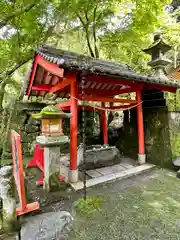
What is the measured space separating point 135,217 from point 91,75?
3319mm

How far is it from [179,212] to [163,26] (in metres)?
9.37

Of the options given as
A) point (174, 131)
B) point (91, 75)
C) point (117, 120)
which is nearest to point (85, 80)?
point (91, 75)

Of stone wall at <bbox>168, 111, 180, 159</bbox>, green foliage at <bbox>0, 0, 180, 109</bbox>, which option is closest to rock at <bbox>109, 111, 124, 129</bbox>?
stone wall at <bbox>168, 111, 180, 159</bbox>

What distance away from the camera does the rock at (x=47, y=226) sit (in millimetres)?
2307

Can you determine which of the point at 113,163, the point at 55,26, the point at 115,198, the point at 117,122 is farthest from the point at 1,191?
the point at 55,26

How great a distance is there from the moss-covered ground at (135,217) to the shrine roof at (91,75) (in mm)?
2904

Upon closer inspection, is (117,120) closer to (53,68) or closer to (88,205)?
(53,68)

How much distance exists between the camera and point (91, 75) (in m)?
4.24

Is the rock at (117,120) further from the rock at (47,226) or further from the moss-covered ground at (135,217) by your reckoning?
the rock at (47,226)

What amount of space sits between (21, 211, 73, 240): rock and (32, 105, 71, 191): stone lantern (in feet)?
2.72

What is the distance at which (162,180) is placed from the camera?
14.5 ft

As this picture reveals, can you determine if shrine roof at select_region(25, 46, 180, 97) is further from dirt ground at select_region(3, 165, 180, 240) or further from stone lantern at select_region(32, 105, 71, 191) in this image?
dirt ground at select_region(3, 165, 180, 240)

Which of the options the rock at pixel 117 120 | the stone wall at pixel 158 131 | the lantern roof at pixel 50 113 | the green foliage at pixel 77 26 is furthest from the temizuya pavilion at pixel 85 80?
the green foliage at pixel 77 26

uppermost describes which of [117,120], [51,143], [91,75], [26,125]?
[91,75]
